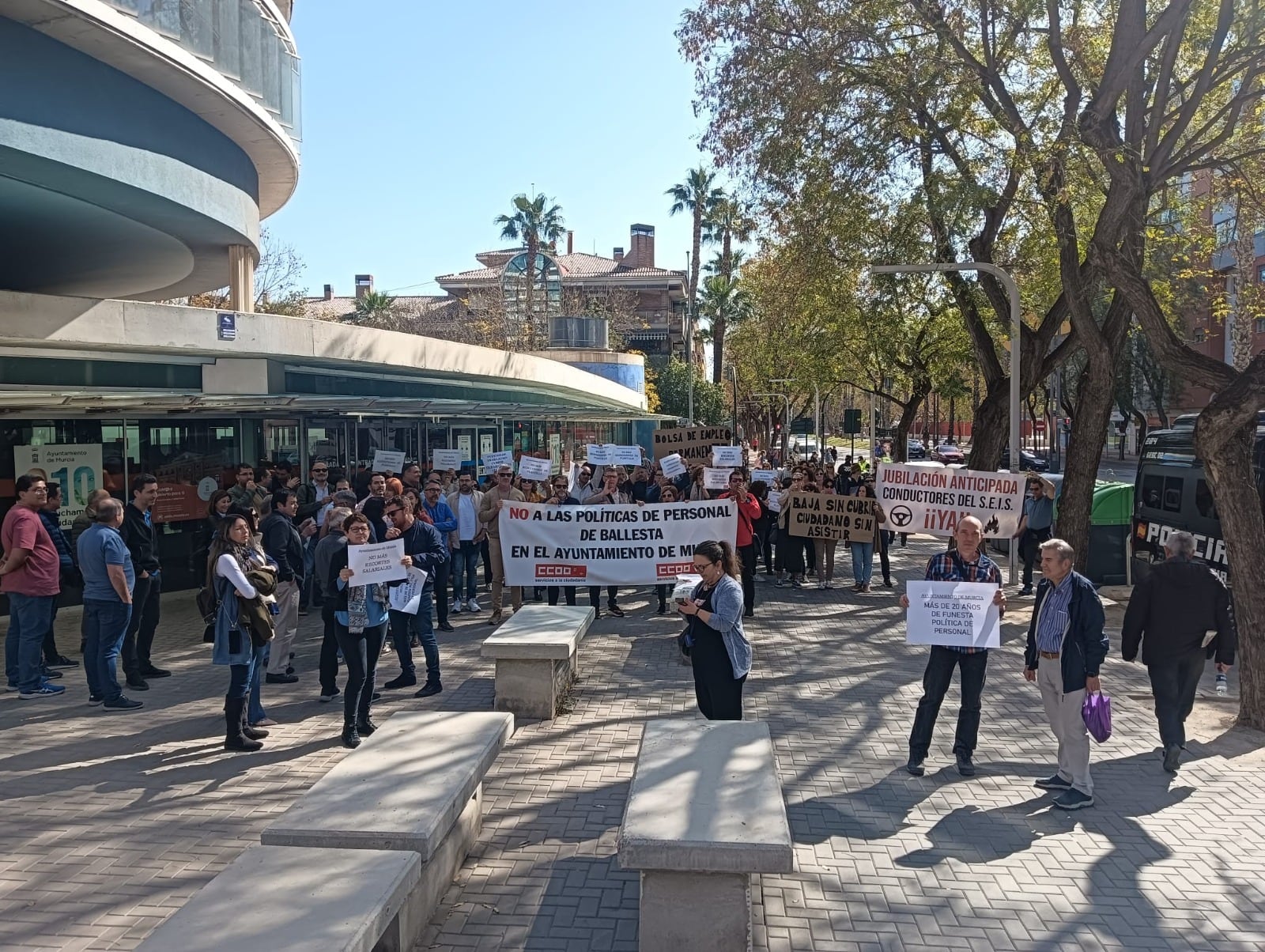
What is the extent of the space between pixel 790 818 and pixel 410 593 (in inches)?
155

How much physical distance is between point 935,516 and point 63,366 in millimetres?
12034

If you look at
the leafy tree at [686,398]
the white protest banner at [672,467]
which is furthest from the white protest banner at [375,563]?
the leafy tree at [686,398]

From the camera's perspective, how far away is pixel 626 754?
304 inches

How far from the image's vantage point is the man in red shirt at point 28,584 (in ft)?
28.6

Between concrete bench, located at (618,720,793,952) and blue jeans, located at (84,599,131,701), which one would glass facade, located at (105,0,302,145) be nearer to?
blue jeans, located at (84,599,131,701)

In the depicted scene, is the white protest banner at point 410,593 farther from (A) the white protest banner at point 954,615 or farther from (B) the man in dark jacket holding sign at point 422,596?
(A) the white protest banner at point 954,615

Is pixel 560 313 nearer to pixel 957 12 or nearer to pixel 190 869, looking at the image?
pixel 957 12

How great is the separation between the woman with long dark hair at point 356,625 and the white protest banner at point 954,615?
402 centimetres

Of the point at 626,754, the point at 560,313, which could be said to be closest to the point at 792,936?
the point at 626,754

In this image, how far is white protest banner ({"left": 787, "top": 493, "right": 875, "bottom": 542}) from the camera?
14773 mm

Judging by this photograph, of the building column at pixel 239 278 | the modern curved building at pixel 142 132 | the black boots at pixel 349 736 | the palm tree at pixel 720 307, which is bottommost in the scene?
the black boots at pixel 349 736

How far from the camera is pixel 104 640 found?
8.59m

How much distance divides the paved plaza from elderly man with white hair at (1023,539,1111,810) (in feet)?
0.65

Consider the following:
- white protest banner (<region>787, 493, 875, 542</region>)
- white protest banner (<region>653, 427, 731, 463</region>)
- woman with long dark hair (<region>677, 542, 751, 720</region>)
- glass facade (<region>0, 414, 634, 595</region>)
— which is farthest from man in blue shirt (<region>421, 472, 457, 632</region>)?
white protest banner (<region>653, 427, 731, 463</region>)
